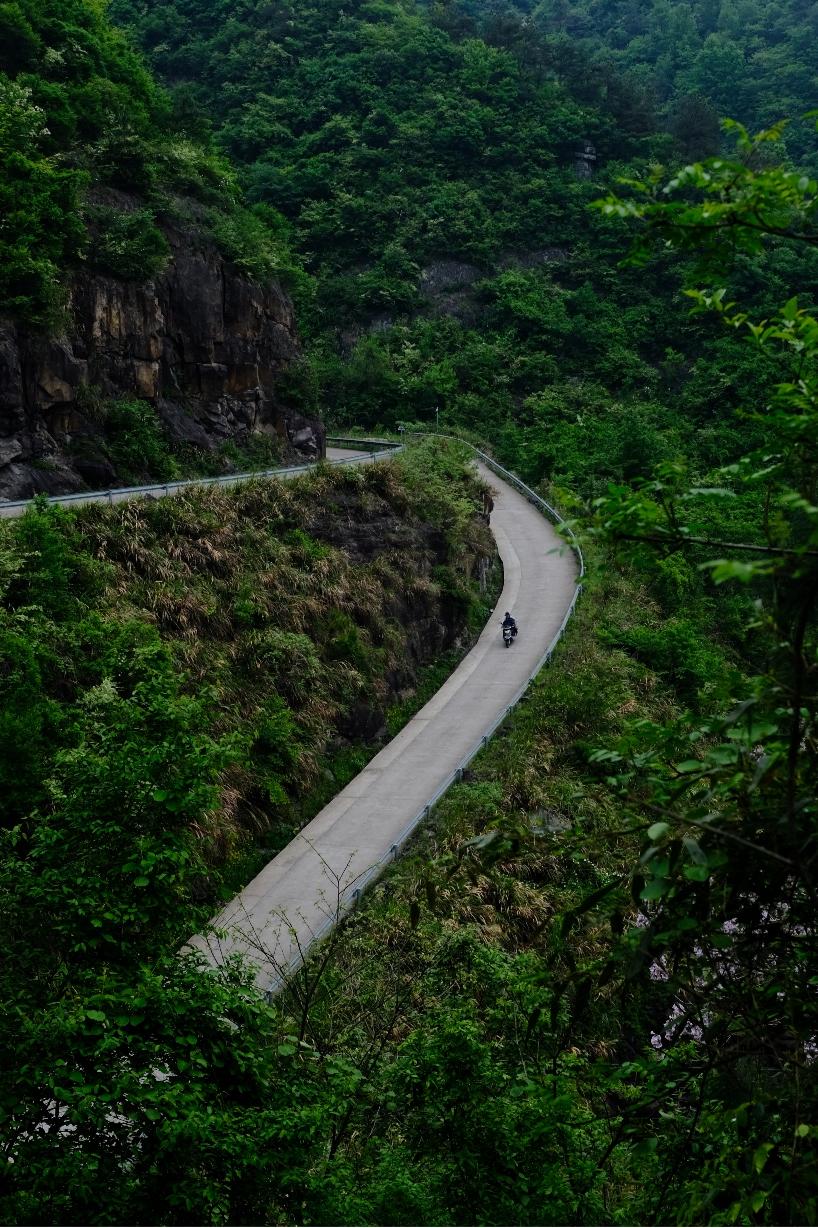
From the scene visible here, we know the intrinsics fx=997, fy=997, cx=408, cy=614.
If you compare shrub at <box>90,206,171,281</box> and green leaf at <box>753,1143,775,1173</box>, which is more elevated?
green leaf at <box>753,1143,775,1173</box>

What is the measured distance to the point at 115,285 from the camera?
69.8 feet

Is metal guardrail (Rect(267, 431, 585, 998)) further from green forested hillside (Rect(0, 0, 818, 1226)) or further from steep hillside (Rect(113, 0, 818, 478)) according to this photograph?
steep hillside (Rect(113, 0, 818, 478))

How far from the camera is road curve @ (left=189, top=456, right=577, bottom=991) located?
12836mm

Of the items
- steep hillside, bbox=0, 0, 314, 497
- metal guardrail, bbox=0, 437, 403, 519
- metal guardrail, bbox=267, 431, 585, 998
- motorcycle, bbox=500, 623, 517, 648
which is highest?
steep hillside, bbox=0, 0, 314, 497

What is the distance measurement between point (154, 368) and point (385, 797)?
36.7 ft

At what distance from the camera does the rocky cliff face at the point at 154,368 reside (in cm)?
1886

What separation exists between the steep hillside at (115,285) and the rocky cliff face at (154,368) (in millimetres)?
38

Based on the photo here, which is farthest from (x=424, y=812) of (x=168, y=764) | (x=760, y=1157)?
(x=760, y=1157)

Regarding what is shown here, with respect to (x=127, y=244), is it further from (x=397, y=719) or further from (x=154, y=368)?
(x=397, y=719)

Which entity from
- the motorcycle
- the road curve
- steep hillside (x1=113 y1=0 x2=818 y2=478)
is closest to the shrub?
the road curve

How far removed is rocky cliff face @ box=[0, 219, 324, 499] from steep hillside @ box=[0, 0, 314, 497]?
4 centimetres

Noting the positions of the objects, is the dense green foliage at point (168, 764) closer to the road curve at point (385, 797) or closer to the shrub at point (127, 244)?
the road curve at point (385, 797)

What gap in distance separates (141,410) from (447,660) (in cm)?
927

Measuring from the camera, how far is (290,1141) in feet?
18.0
